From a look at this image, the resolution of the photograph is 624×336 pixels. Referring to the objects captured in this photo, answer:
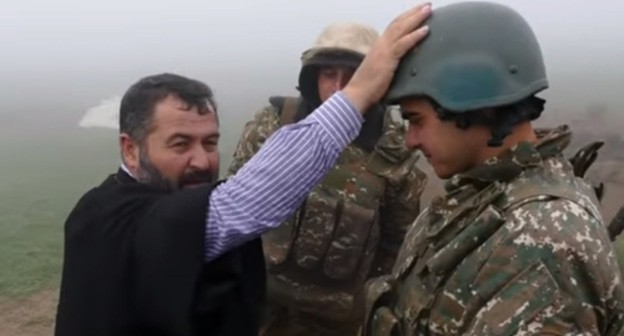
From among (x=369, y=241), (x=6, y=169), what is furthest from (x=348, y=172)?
(x=6, y=169)

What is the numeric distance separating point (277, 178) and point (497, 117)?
521 millimetres

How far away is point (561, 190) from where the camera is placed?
1943 millimetres

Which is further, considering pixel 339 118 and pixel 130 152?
pixel 130 152

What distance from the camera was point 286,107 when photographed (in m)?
3.88

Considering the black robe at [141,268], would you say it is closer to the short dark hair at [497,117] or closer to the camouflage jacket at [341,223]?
the short dark hair at [497,117]

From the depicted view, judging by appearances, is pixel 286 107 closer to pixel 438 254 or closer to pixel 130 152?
pixel 130 152

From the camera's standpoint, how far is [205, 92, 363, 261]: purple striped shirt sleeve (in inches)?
82.0

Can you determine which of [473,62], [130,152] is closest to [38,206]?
[130,152]

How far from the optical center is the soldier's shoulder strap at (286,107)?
3840mm

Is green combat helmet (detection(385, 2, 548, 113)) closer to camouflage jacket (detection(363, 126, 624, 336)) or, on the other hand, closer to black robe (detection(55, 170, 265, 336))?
camouflage jacket (detection(363, 126, 624, 336))

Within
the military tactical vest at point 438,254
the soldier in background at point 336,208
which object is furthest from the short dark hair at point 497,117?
the soldier in background at point 336,208

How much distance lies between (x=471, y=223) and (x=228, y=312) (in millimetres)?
673

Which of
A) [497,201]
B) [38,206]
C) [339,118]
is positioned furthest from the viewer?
[38,206]

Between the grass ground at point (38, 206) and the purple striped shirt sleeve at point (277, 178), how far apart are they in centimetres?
562
